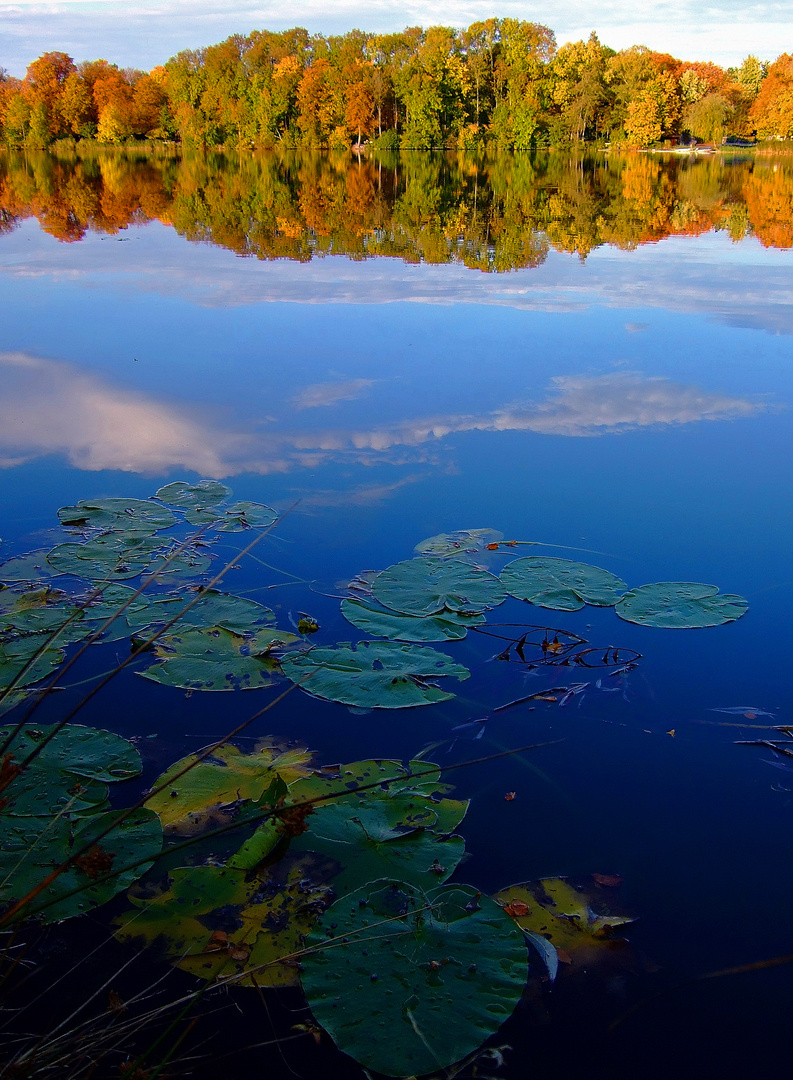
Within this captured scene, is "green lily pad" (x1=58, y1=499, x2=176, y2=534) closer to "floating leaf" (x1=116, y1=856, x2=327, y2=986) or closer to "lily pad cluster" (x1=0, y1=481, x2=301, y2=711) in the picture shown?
"lily pad cluster" (x1=0, y1=481, x2=301, y2=711)

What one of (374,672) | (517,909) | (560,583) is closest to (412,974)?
(517,909)

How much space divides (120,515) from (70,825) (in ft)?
6.26

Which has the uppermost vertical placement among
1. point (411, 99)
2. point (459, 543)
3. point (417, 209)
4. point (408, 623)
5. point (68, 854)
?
point (411, 99)

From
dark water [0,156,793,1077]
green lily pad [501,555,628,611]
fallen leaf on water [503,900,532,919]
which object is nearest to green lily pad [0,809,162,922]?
dark water [0,156,793,1077]

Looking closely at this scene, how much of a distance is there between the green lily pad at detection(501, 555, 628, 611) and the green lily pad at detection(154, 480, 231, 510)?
149cm

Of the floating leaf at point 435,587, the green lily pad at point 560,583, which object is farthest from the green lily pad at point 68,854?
the green lily pad at point 560,583

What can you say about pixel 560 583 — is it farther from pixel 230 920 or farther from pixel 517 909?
pixel 230 920

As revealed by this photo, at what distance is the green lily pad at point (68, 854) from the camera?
66.6 inches

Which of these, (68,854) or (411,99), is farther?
(411,99)

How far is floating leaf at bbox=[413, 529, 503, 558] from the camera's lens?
327 centimetres

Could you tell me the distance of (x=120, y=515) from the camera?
140 inches

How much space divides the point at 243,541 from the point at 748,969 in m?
2.38

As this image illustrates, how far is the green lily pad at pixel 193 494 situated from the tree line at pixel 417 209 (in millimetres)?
6356

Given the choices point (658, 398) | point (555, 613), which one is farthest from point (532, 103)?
point (555, 613)
